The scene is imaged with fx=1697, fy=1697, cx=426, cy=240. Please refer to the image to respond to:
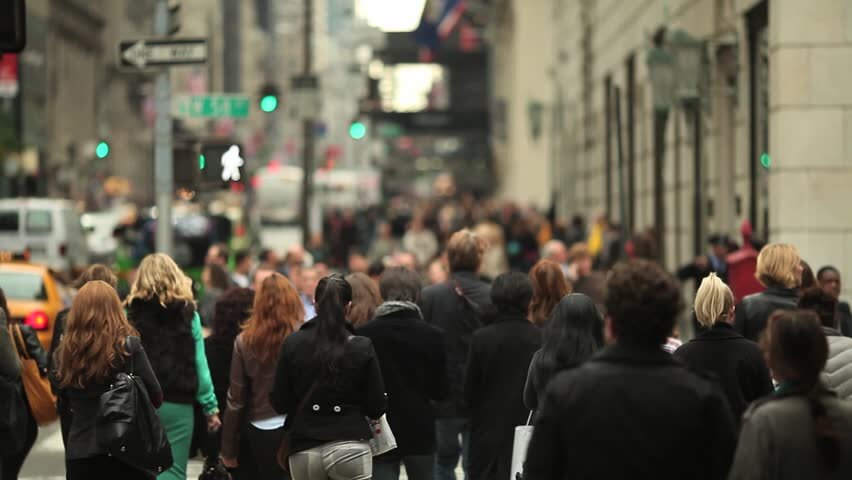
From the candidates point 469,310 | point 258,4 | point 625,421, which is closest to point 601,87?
point 469,310

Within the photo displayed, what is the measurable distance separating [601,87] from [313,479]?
28507mm

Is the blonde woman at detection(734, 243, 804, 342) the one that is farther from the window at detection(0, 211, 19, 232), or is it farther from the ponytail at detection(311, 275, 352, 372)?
the window at detection(0, 211, 19, 232)

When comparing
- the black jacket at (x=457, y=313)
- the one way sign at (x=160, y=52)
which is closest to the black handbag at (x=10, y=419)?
the black jacket at (x=457, y=313)

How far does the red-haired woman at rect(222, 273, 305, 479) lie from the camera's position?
9.66 meters

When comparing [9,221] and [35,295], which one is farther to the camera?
[9,221]

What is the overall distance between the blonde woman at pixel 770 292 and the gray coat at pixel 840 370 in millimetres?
1845

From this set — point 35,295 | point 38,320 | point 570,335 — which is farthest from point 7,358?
point 35,295

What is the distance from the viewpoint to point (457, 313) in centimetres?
1184

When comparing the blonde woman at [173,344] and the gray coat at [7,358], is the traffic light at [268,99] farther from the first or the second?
the gray coat at [7,358]

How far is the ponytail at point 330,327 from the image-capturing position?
8523mm

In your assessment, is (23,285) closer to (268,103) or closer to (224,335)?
(224,335)

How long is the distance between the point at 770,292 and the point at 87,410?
440 cm

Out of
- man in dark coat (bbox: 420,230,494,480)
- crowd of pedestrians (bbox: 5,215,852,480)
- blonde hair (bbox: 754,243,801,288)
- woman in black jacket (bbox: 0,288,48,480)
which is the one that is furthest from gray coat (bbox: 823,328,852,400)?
woman in black jacket (bbox: 0,288,48,480)

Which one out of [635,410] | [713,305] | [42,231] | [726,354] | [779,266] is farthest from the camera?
[42,231]
